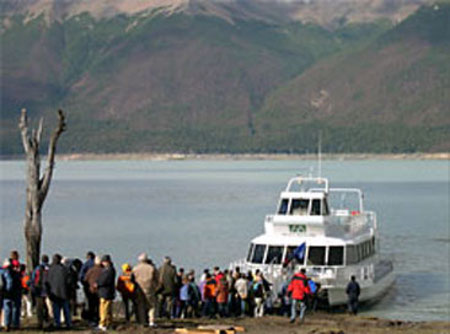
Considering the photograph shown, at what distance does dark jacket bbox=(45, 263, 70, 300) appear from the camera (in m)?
26.6

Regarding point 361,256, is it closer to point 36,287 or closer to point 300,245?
point 300,245

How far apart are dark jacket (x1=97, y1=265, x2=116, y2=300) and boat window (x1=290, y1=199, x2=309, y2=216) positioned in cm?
1539

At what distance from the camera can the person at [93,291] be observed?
26.9 m

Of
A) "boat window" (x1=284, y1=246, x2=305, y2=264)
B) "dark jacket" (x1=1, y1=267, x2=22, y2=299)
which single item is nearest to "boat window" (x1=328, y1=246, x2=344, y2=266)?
"boat window" (x1=284, y1=246, x2=305, y2=264)

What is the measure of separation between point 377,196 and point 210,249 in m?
68.3


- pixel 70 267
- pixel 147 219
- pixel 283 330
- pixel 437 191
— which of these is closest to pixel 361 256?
pixel 283 330

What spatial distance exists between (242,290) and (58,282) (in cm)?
656

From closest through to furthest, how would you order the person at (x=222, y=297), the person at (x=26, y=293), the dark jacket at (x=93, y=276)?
the dark jacket at (x=93, y=276), the person at (x=26, y=293), the person at (x=222, y=297)

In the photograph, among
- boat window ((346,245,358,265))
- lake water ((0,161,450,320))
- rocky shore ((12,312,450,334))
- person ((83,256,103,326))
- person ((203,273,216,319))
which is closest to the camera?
person ((83,256,103,326))

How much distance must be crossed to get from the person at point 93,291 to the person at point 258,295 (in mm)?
5276

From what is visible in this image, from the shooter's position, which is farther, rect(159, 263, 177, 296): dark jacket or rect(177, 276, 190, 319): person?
rect(177, 276, 190, 319): person

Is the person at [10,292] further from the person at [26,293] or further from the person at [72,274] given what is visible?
the person at [72,274]

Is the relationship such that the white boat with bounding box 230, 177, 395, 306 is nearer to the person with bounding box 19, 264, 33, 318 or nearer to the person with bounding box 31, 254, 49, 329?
the person with bounding box 19, 264, 33, 318

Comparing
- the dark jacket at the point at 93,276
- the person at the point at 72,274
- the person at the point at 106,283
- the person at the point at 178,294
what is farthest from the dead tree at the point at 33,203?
the person at the point at 106,283
